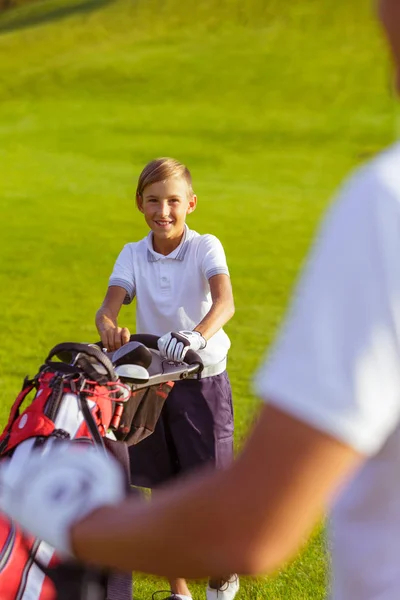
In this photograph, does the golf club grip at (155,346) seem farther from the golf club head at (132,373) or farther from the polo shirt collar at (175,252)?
the polo shirt collar at (175,252)

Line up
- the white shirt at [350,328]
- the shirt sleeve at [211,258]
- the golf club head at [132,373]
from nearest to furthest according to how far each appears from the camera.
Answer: the white shirt at [350,328] → the golf club head at [132,373] → the shirt sleeve at [211,258]

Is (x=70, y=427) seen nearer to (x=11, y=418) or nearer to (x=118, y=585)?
(x=11, y=418)

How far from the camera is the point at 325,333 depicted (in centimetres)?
107

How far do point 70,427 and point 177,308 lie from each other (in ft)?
5.76

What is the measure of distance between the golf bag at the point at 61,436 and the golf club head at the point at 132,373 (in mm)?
112

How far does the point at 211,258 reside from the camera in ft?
15.7

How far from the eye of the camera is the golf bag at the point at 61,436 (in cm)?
299

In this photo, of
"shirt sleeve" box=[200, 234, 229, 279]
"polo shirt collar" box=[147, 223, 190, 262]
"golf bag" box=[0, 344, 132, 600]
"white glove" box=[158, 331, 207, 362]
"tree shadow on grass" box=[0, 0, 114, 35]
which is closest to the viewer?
"golf bag" box=[0, 344, 132, 600]

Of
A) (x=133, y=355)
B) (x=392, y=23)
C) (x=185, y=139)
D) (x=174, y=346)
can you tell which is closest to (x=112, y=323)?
(x=174, y=346)

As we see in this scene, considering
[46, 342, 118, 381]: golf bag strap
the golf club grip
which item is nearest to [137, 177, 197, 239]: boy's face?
the golf club grip

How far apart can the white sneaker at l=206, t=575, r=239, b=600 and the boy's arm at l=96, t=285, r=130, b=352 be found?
1114 millimetres

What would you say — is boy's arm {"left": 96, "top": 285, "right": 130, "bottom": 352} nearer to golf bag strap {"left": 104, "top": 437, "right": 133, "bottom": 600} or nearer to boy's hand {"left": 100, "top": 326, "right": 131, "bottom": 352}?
boy's hand {"left": 100, "top": 326, "right": 131, "bottom": 352}

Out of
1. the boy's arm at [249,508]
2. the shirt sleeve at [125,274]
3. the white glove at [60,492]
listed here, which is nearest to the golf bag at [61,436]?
the shirt sleeve at [125,274]

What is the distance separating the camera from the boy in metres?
4.79
